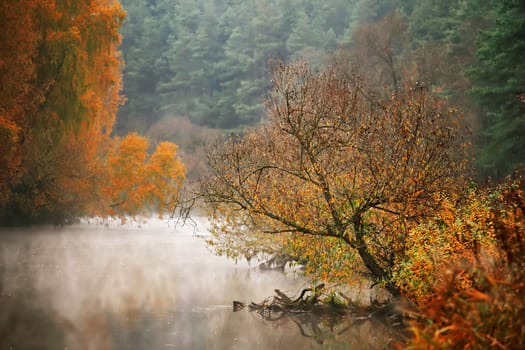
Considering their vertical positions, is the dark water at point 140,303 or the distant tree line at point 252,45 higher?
the distant tree line at point 252,45

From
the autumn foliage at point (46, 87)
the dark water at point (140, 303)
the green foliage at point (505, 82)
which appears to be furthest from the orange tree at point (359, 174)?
the autumn foliage at point (46, 87)

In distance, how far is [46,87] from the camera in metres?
24.6

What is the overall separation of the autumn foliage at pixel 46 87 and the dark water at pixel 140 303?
3114 millimetres

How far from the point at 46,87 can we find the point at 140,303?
11651mm

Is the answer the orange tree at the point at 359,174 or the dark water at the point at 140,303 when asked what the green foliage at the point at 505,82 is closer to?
the dark water at the point at 140,303

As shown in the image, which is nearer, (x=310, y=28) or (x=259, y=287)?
(x=259, y=287)

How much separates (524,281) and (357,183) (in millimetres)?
8047

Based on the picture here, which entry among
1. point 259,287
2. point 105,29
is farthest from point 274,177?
point 105,29

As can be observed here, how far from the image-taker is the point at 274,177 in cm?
1517

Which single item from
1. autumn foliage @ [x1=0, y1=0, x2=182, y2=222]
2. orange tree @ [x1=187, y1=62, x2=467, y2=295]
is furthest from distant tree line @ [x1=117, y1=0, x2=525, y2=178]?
orange tree @ [x1=187, y1=62, x2=467, y2=295]

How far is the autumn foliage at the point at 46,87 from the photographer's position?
2273 centimetres

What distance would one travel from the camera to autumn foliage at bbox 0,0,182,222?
895 inches

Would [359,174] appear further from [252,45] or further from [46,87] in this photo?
[252,45]

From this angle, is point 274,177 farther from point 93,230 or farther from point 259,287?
point 93,230
